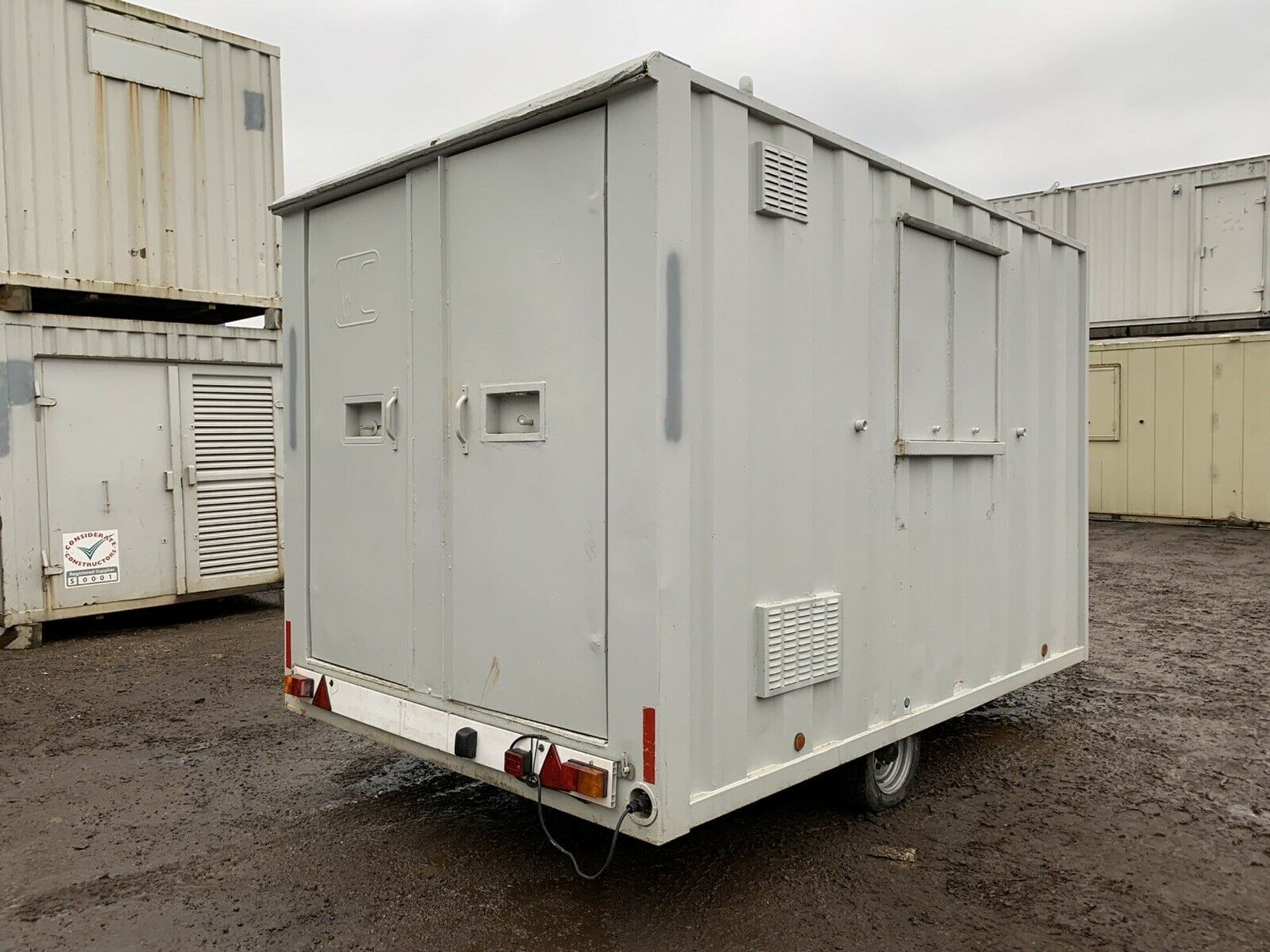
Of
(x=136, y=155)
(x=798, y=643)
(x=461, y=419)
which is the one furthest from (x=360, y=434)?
(x=136, y=155)

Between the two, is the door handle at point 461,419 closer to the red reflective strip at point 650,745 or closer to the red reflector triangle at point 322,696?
the red reflective strip at point 650,745

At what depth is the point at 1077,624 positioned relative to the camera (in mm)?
5680

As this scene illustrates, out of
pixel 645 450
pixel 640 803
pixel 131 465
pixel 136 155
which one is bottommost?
pixel 640 803

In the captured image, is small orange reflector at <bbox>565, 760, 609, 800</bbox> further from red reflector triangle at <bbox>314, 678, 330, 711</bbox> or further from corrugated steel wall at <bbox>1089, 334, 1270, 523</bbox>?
corrugated steel wall at <bbox>1089, 334, 1270, 523</bbox>

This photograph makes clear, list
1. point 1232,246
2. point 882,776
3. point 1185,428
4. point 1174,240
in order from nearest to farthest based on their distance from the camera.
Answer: point 882,776 → point 1185,428 → point 1232,246 → point 1174,240

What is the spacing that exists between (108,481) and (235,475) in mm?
1056

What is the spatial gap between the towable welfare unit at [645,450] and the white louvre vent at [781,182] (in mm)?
12

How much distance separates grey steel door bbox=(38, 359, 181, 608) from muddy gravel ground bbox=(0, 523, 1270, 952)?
73.3 inches

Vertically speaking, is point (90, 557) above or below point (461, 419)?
below

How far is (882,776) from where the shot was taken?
4.39 m

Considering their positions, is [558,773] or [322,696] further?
[322,696]

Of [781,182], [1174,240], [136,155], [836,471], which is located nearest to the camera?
[781,182]

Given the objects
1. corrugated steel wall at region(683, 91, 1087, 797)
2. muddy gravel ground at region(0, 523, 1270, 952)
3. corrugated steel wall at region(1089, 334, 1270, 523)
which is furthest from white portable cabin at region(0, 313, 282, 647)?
corrugated steel wall at region(1089, 334, 1270, 523)

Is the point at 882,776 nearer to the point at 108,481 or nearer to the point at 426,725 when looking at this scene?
the point at 426,725
